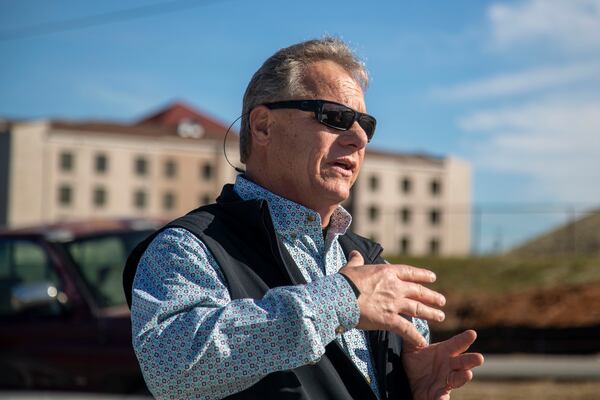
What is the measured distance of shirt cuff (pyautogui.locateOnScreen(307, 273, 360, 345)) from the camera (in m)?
2.01

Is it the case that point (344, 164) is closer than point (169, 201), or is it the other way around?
point (344, 164)

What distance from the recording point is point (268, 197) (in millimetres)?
2518

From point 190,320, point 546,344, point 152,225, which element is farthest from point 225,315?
point 546,344

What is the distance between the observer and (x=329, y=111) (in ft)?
8.19

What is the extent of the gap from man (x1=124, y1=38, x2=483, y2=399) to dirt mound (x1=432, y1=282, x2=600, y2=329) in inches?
639

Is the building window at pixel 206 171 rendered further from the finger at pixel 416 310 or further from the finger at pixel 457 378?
the finger at pixel 416 310

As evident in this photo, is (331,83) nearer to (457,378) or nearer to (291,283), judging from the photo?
(291,283)

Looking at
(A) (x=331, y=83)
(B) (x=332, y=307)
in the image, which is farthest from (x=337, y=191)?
(B) (x=332, y=307)

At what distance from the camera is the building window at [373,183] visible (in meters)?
83.2

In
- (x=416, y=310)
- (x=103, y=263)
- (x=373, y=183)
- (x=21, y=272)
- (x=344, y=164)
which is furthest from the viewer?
(x=373, y=183)

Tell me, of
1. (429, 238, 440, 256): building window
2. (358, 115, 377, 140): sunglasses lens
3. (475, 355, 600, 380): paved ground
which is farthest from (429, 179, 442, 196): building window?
(358, 115, 377, 140): sunglasses lens

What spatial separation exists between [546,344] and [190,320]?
14042 millimetres

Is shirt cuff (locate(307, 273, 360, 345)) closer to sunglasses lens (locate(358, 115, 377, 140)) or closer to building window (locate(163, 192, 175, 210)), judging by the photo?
sunglasses lens (locate(358, 115, 377, 140))

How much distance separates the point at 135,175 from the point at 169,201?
433cm
